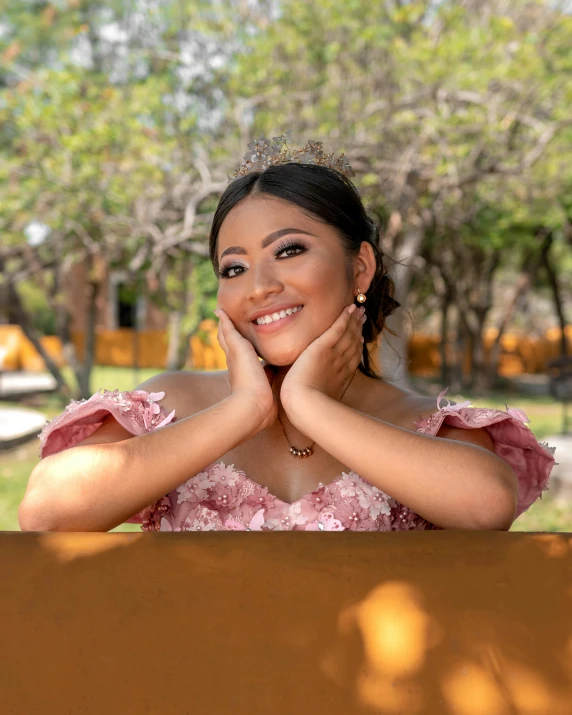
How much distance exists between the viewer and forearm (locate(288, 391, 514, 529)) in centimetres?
151

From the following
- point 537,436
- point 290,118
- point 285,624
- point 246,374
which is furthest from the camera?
point 537,436

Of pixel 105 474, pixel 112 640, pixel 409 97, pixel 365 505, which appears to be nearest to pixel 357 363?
pixel 365 505

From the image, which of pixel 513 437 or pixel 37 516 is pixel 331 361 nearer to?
pixel 513 437

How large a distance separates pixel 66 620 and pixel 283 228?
100cm

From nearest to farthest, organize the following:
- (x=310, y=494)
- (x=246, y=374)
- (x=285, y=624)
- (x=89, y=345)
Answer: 1. (x=285, y=624)
2. (x=246, y=374)
3. (x=310, y=494)
4. (x=89, y=345)

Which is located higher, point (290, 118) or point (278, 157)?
point (278, 157)

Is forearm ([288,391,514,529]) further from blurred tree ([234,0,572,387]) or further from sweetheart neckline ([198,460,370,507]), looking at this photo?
blurred tree ([234,0,572,387])

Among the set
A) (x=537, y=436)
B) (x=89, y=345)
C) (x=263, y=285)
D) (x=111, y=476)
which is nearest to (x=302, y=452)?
(x=263, y=285)

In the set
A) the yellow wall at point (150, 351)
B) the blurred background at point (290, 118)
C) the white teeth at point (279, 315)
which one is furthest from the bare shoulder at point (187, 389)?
the yellow wall at point (150, 351)

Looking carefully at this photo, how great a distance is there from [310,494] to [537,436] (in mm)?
8502

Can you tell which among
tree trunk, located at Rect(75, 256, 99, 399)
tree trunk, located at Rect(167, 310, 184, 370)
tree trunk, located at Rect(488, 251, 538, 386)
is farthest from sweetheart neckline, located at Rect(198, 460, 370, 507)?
tree trunk, located at Rect(488, 251, 538, 386)

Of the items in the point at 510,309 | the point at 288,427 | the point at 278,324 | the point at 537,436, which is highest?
the point at 278,324

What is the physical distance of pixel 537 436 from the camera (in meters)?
9.85

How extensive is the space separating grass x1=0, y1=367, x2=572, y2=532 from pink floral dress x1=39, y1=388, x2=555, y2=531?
3.25 meters
